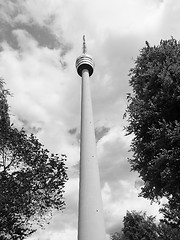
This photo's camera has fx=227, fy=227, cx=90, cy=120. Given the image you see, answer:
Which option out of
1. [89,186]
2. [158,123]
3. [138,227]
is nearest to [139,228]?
[138,227]

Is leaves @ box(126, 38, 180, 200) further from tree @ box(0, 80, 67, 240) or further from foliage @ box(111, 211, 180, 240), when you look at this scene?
foliage @ box(111, 211, 180, 240)

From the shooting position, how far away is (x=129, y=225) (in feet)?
153

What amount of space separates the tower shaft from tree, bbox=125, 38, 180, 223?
611 cm

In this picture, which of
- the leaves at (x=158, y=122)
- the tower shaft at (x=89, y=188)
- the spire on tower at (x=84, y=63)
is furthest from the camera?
the spire on tower at (x=84, y=63)

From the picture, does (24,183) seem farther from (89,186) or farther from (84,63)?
(84,63)

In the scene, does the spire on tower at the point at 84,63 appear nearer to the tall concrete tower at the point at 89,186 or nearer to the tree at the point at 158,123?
the tall concrete tower at the point at 89,186

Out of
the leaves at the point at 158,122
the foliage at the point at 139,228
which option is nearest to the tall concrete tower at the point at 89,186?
the leaves at the point at 158,122

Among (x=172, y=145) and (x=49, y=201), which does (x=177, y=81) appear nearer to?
(x=172, y=145)

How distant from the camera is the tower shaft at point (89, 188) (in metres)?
18.7

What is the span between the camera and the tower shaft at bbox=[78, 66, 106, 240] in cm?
1869

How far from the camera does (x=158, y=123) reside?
48.9 feet

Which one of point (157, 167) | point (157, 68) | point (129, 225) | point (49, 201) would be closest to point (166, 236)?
point (129, 225)

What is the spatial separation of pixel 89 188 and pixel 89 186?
0.20 m

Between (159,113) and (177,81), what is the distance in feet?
7.38
